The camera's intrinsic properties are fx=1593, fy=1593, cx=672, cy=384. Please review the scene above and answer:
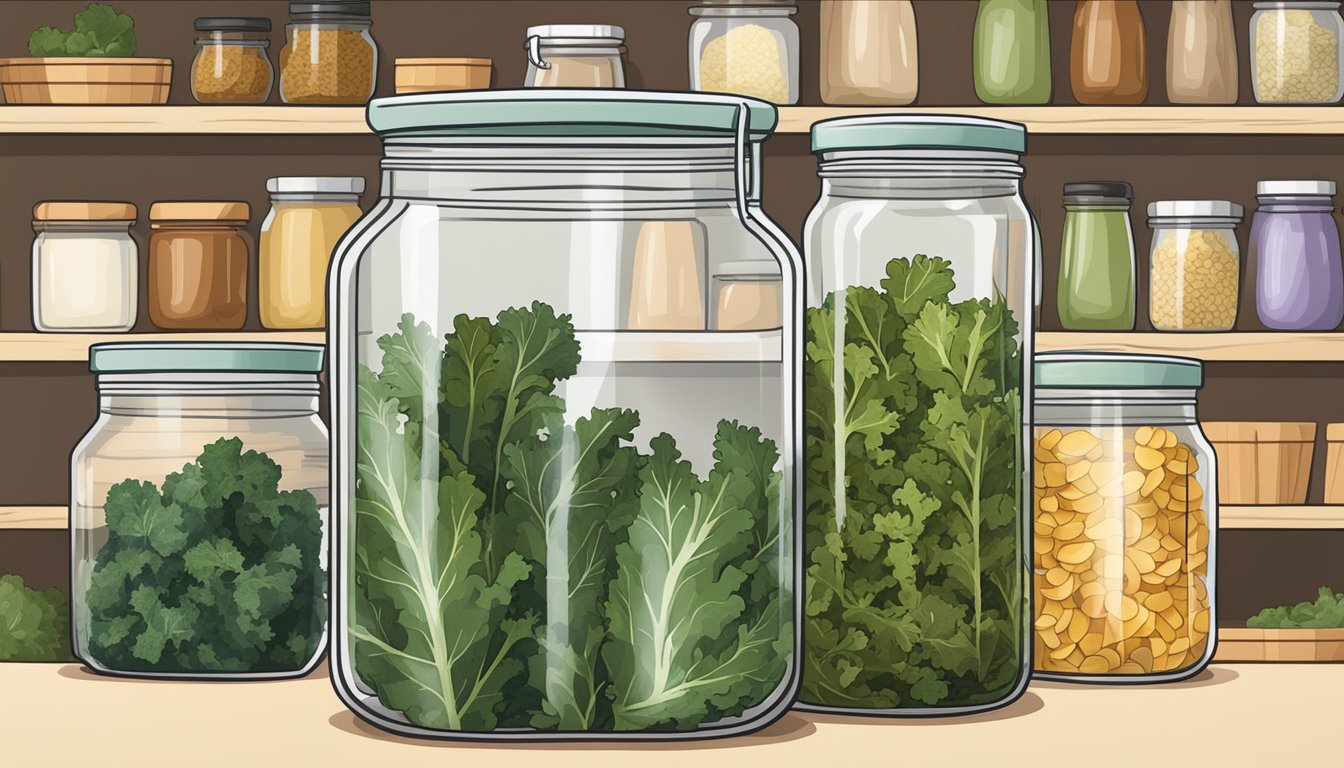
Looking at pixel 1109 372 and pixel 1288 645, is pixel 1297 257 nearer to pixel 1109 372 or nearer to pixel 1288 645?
pixel 1288 645

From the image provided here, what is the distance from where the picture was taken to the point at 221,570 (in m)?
0.63

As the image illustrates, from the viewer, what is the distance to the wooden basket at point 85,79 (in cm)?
169

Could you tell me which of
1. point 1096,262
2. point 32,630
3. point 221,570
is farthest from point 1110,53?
point 221,570

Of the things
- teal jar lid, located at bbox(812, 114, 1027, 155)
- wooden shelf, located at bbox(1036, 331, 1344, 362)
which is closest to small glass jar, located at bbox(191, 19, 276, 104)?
wooden shelf, located at bbox(1036, 331, 1344, 362)

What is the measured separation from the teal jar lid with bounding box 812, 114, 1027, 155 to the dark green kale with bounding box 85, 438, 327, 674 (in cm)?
27

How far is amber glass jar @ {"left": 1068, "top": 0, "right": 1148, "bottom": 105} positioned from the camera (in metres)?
1.69

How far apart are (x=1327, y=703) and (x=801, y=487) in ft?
0.80

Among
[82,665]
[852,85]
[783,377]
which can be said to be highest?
[852,85]

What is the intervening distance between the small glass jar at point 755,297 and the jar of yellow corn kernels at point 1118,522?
16 centimetres

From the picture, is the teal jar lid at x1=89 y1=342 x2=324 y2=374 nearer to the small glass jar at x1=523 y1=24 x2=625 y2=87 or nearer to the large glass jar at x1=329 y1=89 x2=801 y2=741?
the large glass jar at x1=329 y1=89 x2=801 y2=741

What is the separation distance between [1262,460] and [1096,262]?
0.30 meters

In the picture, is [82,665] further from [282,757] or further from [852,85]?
[852,85]

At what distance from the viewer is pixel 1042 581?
629 millimetres

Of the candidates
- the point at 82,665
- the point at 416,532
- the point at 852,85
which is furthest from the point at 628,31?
the point at 416,532
